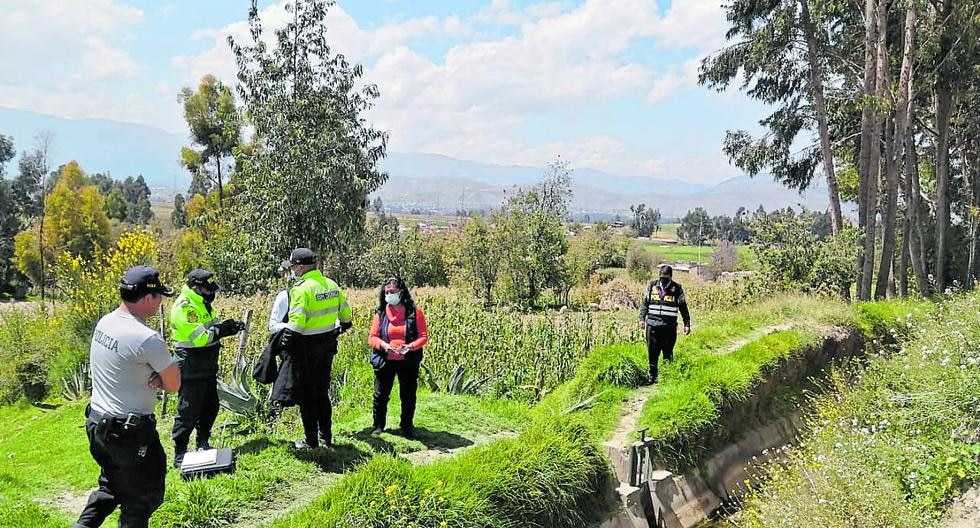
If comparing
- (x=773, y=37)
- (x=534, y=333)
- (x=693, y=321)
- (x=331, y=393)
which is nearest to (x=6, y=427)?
(x=331, y=393)

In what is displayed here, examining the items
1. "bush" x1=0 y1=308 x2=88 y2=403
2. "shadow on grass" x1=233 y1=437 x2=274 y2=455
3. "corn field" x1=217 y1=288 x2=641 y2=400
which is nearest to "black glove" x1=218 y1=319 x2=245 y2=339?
"shadow on grass" x1=233 y1=437 x2=274 y2=455

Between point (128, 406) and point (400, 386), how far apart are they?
301 centimetres

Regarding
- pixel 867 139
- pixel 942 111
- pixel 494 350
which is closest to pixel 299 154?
pixel 494 350

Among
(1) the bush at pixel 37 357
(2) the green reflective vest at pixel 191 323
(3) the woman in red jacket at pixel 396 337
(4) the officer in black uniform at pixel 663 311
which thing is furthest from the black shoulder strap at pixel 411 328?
(1) the bush at pixel 37 357

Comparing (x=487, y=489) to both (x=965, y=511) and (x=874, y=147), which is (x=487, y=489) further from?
(x=874, y=147)

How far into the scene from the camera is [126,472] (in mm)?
3693

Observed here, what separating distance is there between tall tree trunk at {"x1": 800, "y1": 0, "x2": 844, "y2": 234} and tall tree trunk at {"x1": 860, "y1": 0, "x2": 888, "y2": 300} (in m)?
1.03

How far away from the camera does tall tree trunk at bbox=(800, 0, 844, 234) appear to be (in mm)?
18688

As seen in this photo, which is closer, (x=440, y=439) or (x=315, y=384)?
(x=315, y=384)

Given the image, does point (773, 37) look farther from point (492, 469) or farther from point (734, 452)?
point (492, 469)

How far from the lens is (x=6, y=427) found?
32.1 ft

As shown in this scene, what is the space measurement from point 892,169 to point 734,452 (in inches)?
505

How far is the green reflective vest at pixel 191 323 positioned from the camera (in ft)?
18.0

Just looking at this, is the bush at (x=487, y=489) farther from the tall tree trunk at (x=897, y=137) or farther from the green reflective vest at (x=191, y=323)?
the tall tree trunk at (x=897, y=137)
